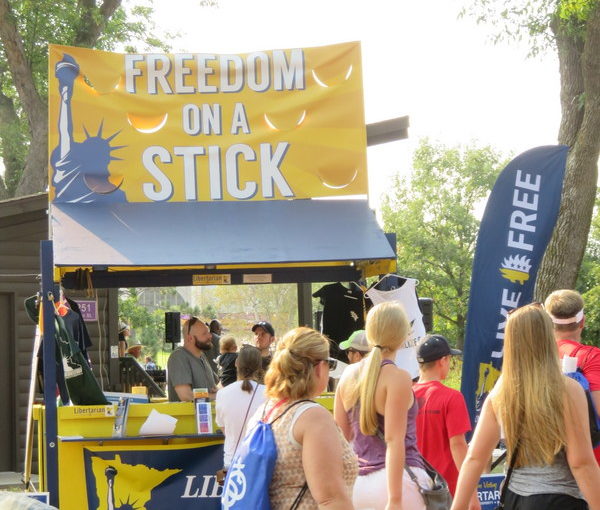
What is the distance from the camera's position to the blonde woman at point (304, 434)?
3.64 metres

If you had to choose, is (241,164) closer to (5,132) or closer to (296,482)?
(296,482)

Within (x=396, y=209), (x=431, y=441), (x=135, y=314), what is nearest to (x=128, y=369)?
(x=431, y=441)

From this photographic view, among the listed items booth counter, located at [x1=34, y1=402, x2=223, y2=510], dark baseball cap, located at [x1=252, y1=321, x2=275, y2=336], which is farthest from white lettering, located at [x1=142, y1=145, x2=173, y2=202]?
dark baseball cap, located at [x1=252, y1=321, x2=275, y2=336]

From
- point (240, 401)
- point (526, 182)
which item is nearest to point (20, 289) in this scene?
point (240, 401)

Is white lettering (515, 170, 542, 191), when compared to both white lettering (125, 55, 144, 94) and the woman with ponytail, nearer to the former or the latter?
the woman with ponytail

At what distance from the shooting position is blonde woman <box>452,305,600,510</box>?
3977 millimetres

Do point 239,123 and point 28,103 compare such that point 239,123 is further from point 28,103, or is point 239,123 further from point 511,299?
point 28,103

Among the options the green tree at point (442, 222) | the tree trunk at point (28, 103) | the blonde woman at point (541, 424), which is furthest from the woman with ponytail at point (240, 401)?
the green tree at point (442, 222)

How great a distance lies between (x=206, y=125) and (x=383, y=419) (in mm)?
5103

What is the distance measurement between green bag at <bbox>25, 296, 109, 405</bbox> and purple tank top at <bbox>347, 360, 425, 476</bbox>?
3.90m

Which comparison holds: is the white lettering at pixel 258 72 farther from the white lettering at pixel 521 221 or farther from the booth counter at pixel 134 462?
the booth counter at pixel 134 462

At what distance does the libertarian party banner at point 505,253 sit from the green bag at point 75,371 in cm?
309

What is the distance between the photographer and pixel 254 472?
372 cm

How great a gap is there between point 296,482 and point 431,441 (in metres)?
2.18
